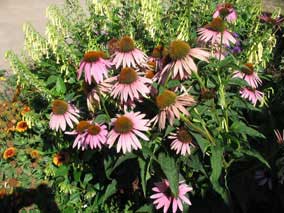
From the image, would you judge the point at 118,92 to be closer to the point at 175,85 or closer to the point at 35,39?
the point at 175,85

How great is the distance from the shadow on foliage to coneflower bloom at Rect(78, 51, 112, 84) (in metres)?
1.16

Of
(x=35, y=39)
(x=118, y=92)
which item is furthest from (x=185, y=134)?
(x=35, y=39)

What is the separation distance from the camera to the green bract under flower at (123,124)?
88.5 inches

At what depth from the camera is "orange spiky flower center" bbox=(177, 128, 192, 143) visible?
2309 millimetres

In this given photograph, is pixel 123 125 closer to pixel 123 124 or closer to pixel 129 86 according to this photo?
pixel 123 124

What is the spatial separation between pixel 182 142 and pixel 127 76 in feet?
1.40

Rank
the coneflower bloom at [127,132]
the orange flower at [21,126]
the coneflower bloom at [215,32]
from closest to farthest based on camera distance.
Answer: the coneflower bloom at [127,132] < the coneflower bloom at [215,32] < the orange flower at [21,126]

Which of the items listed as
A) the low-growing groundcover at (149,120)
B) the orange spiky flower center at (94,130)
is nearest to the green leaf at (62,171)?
the low-growing groundcover at (149,120)

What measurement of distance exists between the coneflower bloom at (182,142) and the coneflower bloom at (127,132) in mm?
158

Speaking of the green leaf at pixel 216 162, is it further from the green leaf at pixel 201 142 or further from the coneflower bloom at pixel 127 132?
the coneflower bloom at pixel 127 132

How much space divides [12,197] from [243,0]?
2219 mm

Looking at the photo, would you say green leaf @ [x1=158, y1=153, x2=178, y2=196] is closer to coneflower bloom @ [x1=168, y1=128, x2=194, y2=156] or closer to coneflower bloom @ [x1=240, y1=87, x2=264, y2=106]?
coneflower bloom @ [x1=168, y1=128, x2=194, y2=156]

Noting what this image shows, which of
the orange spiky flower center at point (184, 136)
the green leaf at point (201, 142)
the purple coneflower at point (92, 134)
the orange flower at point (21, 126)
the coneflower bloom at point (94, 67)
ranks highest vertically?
the coneflower bloom at point (94, 67)

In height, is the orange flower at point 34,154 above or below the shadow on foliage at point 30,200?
above
